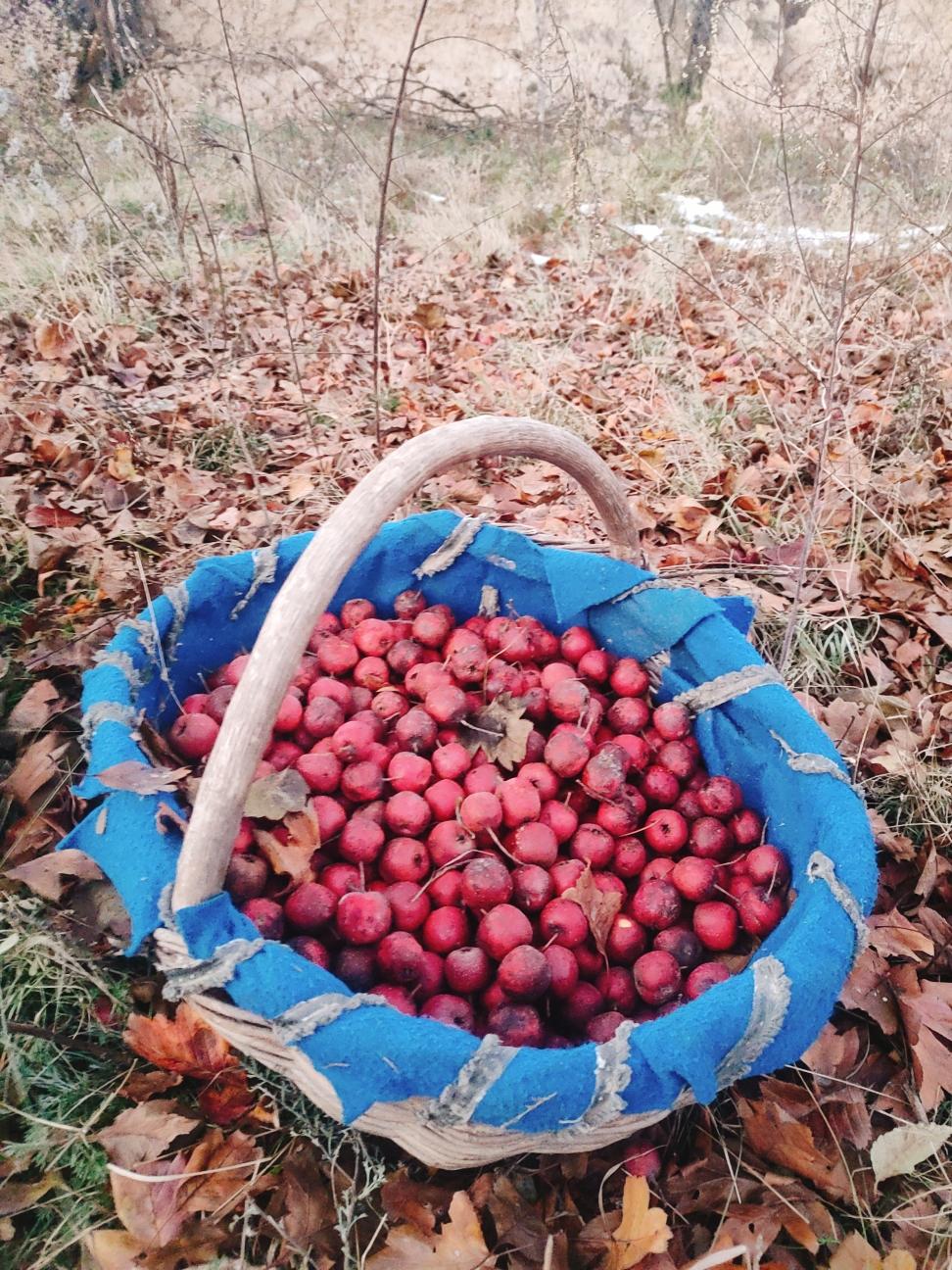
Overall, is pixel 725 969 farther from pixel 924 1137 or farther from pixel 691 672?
pixel 691 672

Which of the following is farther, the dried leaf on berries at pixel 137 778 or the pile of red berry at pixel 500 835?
the pile of red berry at pixel 500 835

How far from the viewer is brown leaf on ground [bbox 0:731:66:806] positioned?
5.85 feet

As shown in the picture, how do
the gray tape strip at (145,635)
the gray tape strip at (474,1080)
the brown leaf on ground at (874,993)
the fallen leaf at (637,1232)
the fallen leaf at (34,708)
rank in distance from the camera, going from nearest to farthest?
the gray tape strip at (474,1080)
the fallen leaf at (637,1232)
the brown leaf on ground at (874,993)
the gray tape strip at (145,635)
the fallen leaf at (34,708)

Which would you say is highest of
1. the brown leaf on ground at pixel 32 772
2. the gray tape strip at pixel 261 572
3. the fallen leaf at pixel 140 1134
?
the gray tape strip at pixel 261 572

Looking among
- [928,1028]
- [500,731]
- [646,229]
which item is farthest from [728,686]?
[646,229]

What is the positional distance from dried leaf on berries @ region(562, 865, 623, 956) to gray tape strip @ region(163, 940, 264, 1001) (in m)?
0.63

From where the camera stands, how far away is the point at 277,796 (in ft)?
4.89

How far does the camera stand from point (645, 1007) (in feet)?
4.82

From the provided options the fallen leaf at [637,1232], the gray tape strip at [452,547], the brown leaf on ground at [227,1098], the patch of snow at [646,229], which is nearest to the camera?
the fallen leaf at [637,1232]

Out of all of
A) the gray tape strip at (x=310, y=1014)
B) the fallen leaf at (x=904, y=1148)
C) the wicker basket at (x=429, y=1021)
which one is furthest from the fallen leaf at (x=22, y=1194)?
the fallen leaf at (x=904, y=1148)

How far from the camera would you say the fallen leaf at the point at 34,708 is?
1891 mm

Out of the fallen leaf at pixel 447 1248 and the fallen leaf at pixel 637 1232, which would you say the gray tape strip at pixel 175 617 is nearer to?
the fallen leaf at pixel 447 1248

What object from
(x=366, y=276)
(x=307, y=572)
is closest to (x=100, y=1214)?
(x=307, y=572)

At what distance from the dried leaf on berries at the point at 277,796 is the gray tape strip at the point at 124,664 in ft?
1.14
